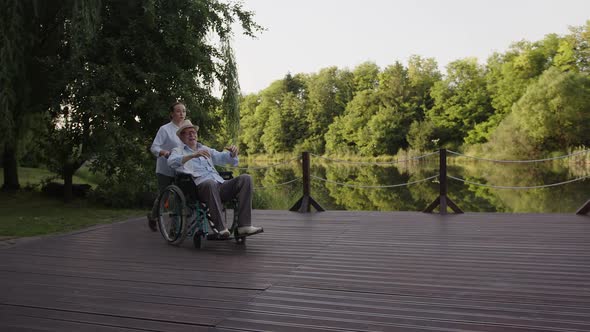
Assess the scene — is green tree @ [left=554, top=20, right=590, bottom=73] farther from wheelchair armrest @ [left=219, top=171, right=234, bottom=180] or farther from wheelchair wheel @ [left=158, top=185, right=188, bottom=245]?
wheelchair wheel @ [left=158, top=185, right=188, bottom=245]

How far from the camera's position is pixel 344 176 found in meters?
22.8

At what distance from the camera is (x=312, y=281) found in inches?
121

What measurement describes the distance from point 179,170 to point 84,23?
4287 millimetres

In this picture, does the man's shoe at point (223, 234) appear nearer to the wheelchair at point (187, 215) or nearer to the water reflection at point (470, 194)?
the wheelchair at point (187, 215)

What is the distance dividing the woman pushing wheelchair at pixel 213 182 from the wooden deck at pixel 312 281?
21 centimetres

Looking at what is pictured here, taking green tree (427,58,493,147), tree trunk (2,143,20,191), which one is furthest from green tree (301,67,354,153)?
tree trunk (2,143,20,191)

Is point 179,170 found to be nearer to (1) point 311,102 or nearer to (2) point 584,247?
(2) point 584,247

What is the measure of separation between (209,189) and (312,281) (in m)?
1.42

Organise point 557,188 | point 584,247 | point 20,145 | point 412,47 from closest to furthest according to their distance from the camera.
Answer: point 584,247 < point 20,145 < point 557,188 < point 412,47

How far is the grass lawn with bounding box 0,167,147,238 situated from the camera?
5.57 metres

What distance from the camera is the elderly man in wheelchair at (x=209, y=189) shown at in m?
4.20

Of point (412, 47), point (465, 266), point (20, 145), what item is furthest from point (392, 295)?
point (412, 47)

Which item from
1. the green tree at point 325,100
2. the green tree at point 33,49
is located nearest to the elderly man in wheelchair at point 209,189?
the green tree at point 33,49

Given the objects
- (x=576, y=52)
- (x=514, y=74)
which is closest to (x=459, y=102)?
(x=514, y=74)
